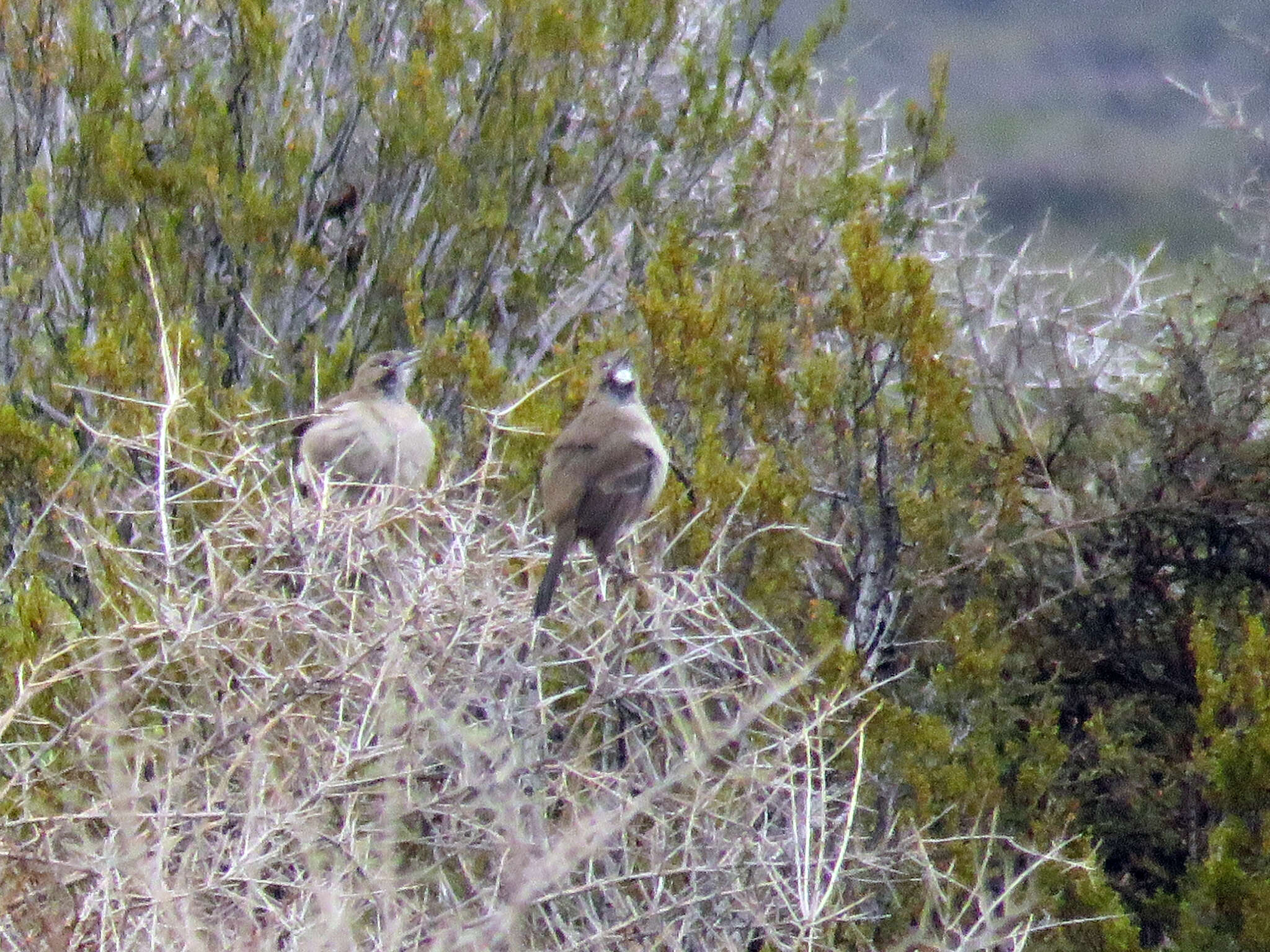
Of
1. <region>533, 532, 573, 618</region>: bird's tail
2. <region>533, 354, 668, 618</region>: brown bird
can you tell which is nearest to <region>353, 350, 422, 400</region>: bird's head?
<region>533, 354, 668, 618</region>: brown bird

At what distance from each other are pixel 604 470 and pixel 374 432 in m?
1.07

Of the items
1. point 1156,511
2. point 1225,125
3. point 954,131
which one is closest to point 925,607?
point 1156,511

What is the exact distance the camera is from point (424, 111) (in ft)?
25.2

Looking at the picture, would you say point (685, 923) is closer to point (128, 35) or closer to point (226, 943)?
point (226, 943)

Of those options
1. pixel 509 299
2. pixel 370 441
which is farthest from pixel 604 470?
pixel 509 299

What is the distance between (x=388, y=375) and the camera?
6.35 m

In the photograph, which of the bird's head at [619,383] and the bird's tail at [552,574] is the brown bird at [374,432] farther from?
the bird's tail at [552,574]

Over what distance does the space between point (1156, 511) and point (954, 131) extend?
2163mm

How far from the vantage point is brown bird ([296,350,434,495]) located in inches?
230

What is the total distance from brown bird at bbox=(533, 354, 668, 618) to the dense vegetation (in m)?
0.17

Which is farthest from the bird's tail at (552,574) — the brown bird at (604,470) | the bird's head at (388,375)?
the bird's head at (388,375)

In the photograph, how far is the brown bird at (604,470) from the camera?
5055mm

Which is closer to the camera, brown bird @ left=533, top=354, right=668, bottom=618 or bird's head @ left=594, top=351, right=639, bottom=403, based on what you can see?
brown bird @ left=533, top=354, right=668, bottom=618

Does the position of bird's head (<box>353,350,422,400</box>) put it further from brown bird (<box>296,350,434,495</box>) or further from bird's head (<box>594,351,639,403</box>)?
bird's head (<box>594,351,639,403</box>)
